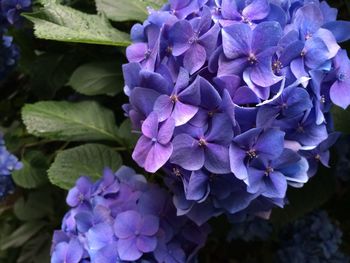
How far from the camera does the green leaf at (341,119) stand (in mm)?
805

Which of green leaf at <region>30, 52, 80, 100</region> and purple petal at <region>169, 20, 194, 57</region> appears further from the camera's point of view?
green leaf at <region>30, 52, 80, 100</region>

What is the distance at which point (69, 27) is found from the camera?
2.59ft

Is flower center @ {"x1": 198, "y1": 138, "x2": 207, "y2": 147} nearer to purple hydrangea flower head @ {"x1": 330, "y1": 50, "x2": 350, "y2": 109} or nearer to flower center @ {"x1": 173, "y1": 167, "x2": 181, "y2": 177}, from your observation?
flower center @ {"x1": 173, "y1": 167, "x2": 181, "y2": 177}

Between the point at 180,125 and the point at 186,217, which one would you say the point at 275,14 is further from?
the point at 186,217

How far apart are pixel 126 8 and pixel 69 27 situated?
134 mm

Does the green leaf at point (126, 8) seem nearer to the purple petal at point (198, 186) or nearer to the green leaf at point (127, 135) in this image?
the green leaf at point (127, 135)

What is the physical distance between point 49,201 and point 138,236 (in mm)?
428

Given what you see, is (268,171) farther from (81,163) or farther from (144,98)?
(81,163)

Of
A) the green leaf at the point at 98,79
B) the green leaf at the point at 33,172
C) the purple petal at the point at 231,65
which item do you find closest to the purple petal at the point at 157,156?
the purple petal at the point at 231,65

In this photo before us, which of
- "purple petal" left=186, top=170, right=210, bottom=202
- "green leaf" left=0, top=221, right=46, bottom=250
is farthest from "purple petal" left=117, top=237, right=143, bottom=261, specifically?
"green leaf" left=0, top=221, right=46, bottom=250

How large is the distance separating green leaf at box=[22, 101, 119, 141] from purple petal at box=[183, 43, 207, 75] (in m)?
0.33

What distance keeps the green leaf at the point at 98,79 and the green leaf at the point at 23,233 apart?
1.05 ft

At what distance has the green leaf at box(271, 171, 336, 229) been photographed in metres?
0.94

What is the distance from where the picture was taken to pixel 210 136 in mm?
663
